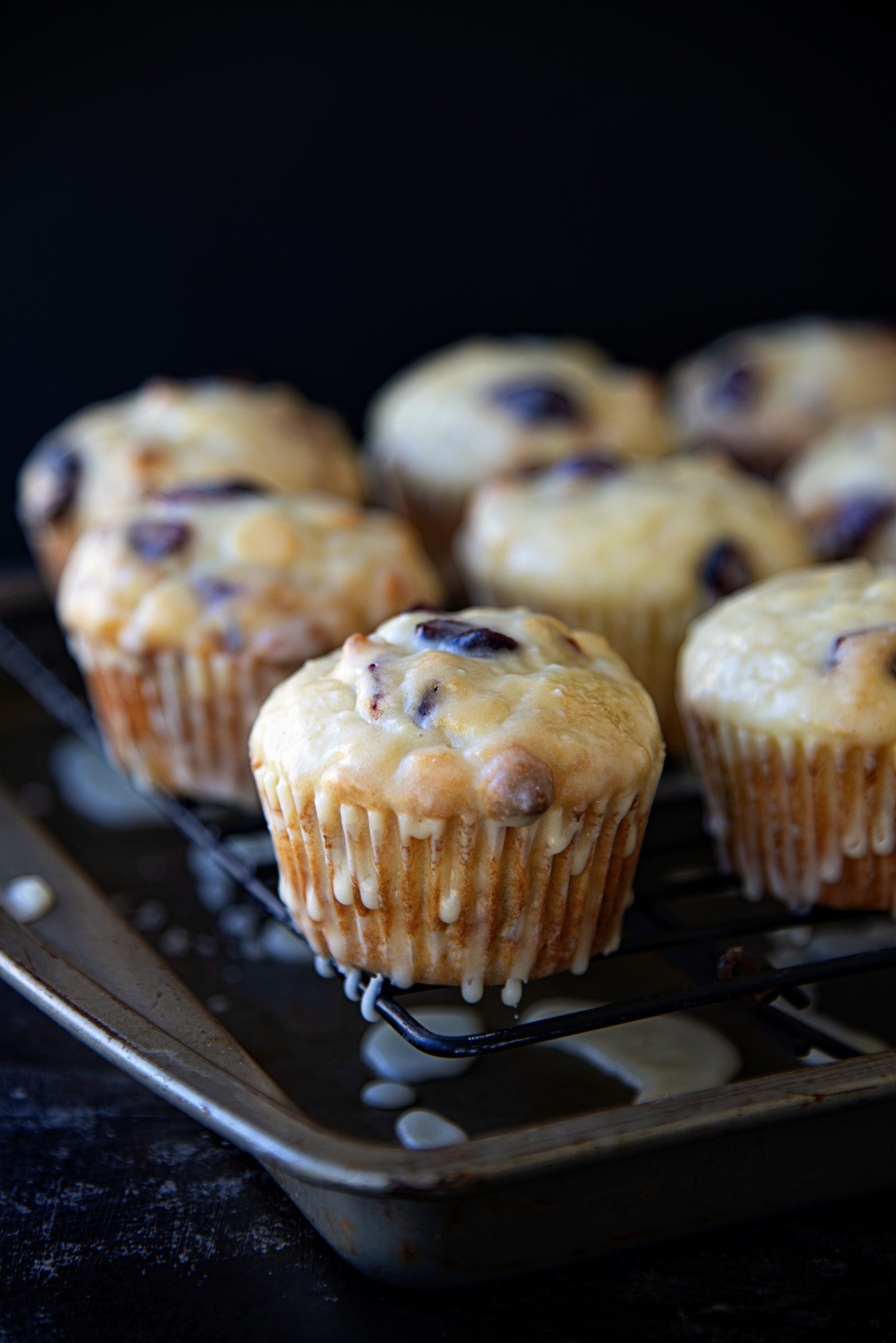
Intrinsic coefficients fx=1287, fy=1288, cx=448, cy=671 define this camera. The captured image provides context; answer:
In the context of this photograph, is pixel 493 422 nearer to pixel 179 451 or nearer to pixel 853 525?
pixel 179 451

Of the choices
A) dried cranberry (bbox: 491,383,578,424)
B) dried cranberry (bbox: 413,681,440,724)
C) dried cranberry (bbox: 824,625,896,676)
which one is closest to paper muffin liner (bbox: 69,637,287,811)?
dried cranberry (bbox: 413,681,440,724)

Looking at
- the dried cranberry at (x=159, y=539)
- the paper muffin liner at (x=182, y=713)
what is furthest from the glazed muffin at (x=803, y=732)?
the dried cranberry at (x=159, y=539)

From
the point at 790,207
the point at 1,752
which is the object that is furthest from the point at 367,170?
the point at 1,752

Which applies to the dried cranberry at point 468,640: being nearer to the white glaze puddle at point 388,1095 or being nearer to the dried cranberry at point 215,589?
the dried cranberry at point 215,589

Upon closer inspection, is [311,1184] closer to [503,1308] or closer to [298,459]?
[503,1308]

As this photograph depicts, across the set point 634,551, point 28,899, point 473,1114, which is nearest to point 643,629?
point 634,551

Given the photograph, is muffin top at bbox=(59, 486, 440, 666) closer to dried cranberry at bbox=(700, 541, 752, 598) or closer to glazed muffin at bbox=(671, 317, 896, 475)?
dried cranberry at bbox=(700, 541, 752, 598)
